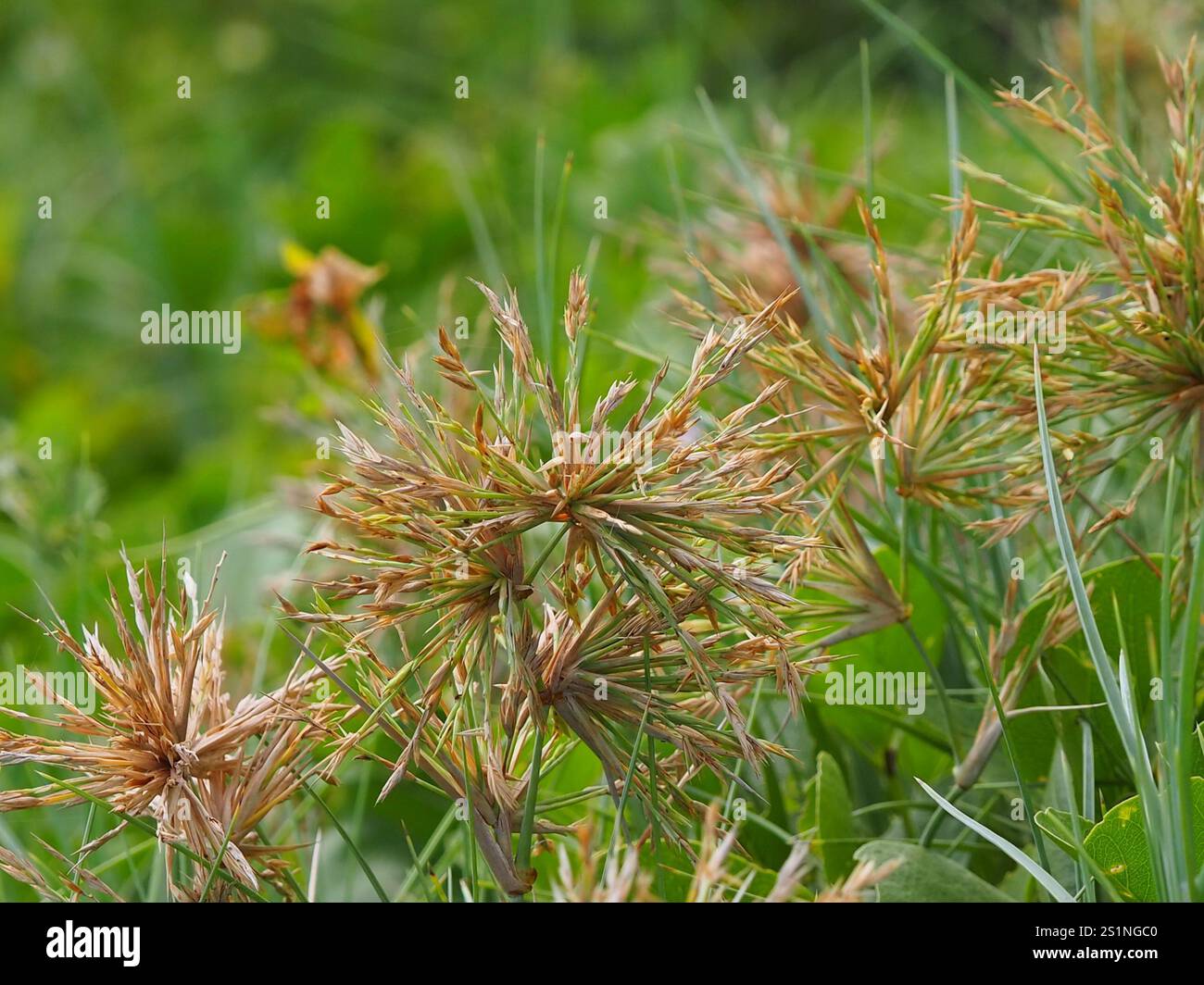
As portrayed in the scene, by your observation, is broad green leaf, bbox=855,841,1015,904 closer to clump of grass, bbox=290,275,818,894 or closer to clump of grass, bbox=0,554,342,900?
clump of grass, bbox=290,275,818,894

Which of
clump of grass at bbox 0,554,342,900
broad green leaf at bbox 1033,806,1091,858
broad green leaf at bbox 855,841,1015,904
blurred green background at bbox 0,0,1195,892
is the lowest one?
broad green leaf at bbox 855,841,1015,904

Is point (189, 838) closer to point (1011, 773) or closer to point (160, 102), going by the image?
point (1011, 773)

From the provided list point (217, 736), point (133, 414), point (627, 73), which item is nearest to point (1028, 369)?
point (217, 736)

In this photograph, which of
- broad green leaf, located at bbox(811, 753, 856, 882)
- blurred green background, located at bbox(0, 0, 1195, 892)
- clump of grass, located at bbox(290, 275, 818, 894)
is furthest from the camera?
blurred green background, located at bbox(0, 0, 1195, 892)

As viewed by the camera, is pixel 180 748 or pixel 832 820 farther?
pixel 832 820

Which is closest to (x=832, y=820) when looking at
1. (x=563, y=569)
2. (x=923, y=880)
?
(x=923, y=880)

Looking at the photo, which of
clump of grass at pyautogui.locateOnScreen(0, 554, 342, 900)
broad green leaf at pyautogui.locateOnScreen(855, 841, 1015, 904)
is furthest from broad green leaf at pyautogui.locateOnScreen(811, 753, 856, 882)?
clump of grass at pyautogui.locateOnScreen(0, 554, 342, 900)

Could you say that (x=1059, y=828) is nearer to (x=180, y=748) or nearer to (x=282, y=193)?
(x=180, y=748)
